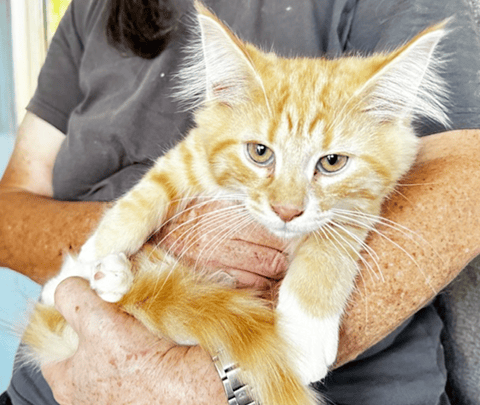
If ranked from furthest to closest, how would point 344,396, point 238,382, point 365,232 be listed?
point 344,396, point 365,232, point 238,382

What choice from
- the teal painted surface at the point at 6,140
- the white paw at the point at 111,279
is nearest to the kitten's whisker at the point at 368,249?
the white paw at the point at 111,279

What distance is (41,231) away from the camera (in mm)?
1234

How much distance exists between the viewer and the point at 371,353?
1064 mm

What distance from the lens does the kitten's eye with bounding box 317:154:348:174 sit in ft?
2.95

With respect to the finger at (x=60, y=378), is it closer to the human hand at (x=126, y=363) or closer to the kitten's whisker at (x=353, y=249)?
the human hand at (x=126, y=363)

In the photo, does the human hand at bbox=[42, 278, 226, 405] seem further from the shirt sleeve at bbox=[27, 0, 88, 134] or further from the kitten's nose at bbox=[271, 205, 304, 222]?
the shirt sleeve at bbox=[27, 0, 88, 134]

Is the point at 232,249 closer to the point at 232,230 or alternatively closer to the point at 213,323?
the point at 232,230

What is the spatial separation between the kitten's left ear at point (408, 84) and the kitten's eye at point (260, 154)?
24cm

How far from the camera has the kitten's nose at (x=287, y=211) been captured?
854mm

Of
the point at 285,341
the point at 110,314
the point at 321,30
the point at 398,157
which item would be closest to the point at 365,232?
the point at 398,157

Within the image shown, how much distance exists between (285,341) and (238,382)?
11cm

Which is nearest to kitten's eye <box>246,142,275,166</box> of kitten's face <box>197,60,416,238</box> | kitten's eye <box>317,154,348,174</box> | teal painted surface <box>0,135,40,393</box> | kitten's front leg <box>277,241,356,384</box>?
kitten's face <box>197,60,416,238</box>

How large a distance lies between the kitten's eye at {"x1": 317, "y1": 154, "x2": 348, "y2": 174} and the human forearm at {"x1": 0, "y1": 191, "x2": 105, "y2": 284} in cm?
65

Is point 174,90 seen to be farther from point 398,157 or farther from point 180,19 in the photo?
point 398,157
